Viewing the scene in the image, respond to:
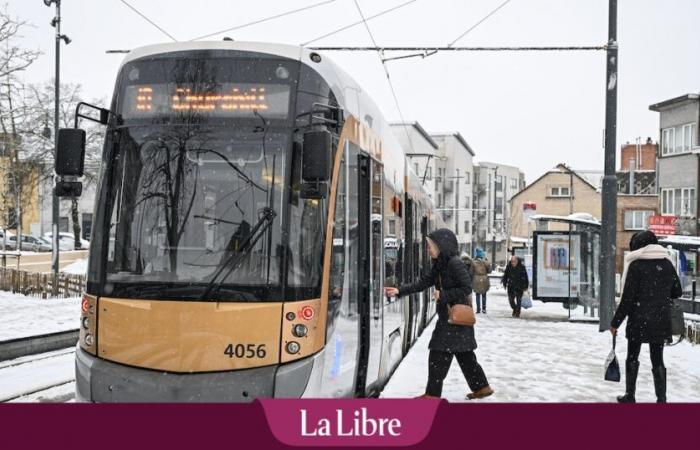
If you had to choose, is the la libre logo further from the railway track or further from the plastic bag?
the railway track

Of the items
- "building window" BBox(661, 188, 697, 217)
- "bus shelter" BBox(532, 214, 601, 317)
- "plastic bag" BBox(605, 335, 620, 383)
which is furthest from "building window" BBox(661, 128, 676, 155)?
"plastic bag" BBox(605, 335, 620, 383)

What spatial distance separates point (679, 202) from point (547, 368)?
3604 centimetres

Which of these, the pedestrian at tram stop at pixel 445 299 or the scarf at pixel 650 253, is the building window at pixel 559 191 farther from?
the pedestrian at tram stop at pixel 445 299

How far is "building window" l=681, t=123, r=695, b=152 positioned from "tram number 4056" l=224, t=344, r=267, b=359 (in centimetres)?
4070

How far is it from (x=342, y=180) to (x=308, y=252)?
2.94 ft

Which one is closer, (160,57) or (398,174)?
(160,57)

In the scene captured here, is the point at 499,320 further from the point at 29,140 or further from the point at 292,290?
the point at 29,140

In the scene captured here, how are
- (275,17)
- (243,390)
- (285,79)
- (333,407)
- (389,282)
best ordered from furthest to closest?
1. (275,17)
2. (389,282)
3. (285,79)
4. (243,390)
5. (333,407)

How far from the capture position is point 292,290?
655cm

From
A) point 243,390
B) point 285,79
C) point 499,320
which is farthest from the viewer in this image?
point 499,320

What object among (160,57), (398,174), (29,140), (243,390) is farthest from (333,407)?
(29,140)

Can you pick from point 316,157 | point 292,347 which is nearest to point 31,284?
→ point 292,347

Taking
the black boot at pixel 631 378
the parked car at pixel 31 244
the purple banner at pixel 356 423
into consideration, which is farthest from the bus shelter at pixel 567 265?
the parked car at pixel 31 244

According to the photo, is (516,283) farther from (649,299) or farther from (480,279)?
(649,299)
